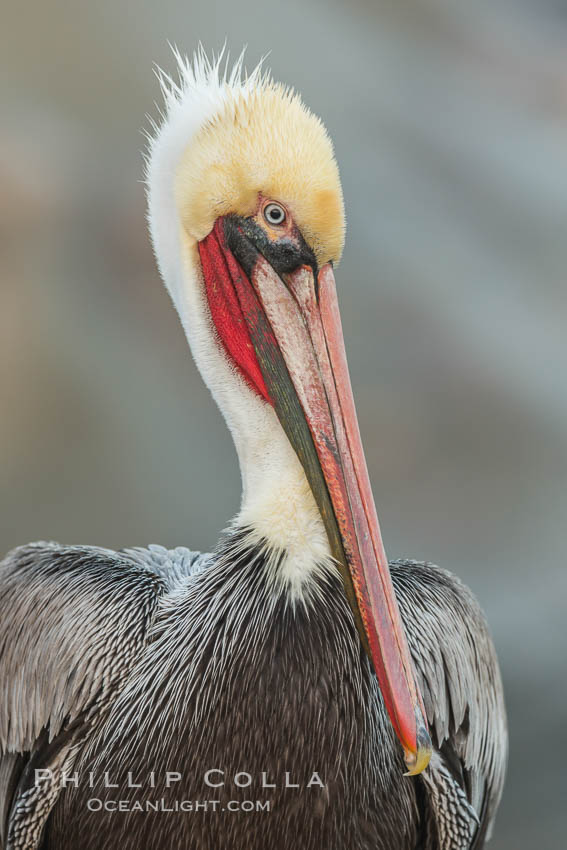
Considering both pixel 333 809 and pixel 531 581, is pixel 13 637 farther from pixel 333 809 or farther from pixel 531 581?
pixel 531 581

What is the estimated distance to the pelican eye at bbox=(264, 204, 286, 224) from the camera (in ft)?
4.07

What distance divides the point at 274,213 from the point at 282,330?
0.54ft

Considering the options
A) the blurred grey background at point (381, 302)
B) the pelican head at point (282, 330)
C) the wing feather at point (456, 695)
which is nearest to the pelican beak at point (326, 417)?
the pelican head at point (282, 330)

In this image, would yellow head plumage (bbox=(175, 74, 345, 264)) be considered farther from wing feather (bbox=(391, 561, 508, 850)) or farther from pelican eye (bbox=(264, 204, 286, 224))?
wing feather (bbox=(391, 561, 508, 850))

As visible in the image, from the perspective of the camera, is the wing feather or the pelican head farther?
the wing feather

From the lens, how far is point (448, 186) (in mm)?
2428

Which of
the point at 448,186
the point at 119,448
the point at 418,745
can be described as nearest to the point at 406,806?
the point at 418,745

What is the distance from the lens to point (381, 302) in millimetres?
2439

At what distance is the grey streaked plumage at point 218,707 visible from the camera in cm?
126

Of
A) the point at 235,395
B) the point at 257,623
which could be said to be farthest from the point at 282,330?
the point at 257,623

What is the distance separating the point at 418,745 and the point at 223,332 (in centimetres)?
64

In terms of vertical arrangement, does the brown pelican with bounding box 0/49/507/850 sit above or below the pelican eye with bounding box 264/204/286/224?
below

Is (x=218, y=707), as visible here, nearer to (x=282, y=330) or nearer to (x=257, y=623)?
(x=257, y=623)

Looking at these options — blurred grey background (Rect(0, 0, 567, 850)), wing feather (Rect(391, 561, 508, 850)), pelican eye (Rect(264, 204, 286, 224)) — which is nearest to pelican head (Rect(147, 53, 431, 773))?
pelican eye (Rect(264, 204, 286, 224))
